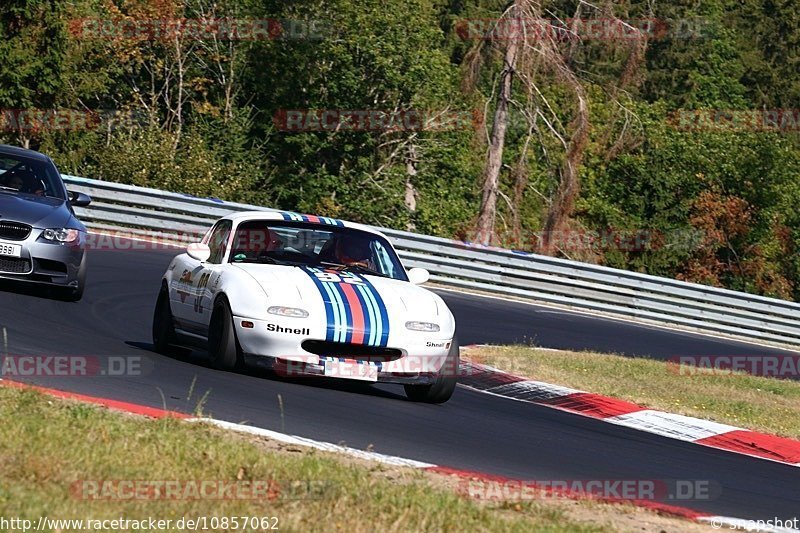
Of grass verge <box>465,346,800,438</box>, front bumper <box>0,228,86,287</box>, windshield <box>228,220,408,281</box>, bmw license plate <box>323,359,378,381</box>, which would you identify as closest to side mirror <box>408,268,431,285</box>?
windshield <box>228,220,408,281</box>

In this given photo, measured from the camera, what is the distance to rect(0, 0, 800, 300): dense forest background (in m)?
28.4

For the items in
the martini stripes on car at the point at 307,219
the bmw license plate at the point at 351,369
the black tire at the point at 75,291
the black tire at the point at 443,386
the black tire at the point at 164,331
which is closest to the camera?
the bmw license plate at the point at 351,369

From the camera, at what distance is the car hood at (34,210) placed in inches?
513

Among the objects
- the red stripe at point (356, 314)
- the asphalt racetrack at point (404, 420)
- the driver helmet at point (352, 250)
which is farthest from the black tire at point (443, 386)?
the driver helmet at point (352, 250)

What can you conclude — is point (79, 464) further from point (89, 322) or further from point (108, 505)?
point (89, 322)

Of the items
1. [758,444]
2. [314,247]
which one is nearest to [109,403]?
[314,247]

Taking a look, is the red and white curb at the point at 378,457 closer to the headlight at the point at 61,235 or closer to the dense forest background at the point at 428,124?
the headlight at the point at 61,235

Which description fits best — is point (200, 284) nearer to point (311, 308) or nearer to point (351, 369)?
point (311, 308)

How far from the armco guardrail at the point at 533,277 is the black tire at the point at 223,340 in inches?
463

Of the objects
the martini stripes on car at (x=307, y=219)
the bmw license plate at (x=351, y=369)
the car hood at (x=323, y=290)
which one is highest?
the martini stripes on car at (x=307, y=219)

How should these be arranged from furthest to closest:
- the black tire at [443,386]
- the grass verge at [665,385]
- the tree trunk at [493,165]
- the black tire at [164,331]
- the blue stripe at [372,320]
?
the tree trunk at [493,165]
the grass verge at [665,385]
the black tire at [164,331]
the black tire at [443,386]
the blue stripe at [372,320]

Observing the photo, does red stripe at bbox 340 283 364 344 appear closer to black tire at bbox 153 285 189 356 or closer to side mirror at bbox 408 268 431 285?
side mirror at bbox 408 268 431 285

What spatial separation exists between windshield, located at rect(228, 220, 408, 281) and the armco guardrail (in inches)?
426

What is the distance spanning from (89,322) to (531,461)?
6093 millimetres
